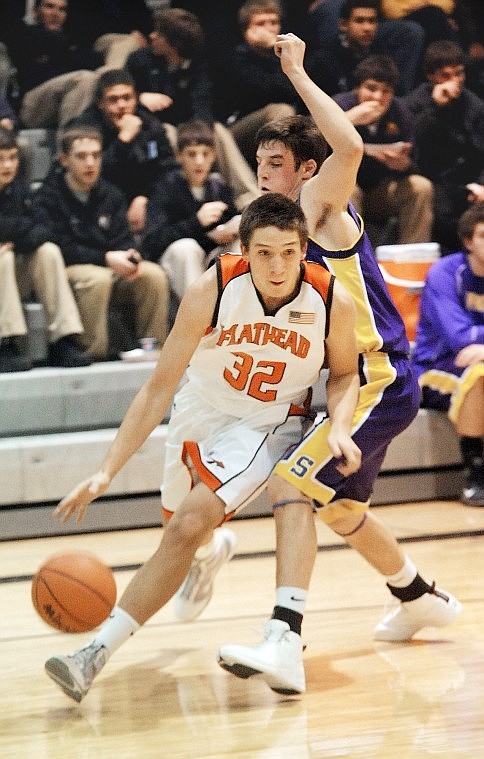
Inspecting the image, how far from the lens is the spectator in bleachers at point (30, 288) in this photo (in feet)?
18.6

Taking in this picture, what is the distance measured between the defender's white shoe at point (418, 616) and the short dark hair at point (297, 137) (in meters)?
1.43

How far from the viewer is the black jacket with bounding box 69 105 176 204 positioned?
6312mm

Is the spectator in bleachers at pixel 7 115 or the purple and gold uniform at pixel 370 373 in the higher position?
the spectator in bleachers at pixel 7 115

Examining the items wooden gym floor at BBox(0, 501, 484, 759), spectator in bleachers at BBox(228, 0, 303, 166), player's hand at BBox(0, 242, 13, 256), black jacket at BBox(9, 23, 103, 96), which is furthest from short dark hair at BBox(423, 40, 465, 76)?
wooden gym floor at BBox(0, 501, 484, 759)

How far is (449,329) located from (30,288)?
7.15ft

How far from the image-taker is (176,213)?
6.25 metres

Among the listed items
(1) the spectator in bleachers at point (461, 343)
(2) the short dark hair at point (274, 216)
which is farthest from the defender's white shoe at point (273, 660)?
(1) the spectator in bleachers at point (461, 343)

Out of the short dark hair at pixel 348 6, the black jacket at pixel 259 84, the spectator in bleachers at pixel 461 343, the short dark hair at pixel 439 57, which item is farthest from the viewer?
the short dark hair at pixel 439 57

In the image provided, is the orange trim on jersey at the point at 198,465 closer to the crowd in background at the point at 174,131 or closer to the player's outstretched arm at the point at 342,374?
the player's outstretched arm at the point at 342,374

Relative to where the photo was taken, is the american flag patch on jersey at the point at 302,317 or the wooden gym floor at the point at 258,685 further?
the american flag patch on jersey at the point at 302,317

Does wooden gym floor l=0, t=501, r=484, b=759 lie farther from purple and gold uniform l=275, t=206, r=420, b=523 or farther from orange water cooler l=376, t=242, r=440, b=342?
orange water cooler l=376, t=242, r=440, b=342

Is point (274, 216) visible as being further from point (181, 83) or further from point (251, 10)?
point (251, 10)

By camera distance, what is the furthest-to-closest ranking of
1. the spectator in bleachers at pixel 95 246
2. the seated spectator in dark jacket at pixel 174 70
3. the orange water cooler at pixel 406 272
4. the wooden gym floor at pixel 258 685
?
the seated spectator in dark jacket at pixel 174 70 < the orange water cooler at pixel 406 272 < the spectator in bleachers at pixel 95 246 < the wooden gym floor at pixel 258 685

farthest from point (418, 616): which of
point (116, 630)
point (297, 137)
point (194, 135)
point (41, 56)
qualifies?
point (41, 56)
